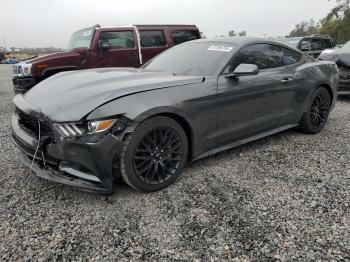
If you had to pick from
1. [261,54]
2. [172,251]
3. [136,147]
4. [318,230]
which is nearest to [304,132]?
[261,54]

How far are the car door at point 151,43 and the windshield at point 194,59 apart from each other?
3409mm

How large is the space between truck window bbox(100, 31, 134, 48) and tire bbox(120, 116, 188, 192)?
16.1 feet

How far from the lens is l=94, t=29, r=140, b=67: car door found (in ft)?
23.4

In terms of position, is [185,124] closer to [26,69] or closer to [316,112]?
[316,112]

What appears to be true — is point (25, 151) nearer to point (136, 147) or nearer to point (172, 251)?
point (136, 147)

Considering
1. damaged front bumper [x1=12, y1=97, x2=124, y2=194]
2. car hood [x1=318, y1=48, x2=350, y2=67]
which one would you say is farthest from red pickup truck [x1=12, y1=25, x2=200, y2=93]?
damaged front bumper [x1=12, y1=97, x2=124, y2=194]

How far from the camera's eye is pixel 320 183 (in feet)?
10.4

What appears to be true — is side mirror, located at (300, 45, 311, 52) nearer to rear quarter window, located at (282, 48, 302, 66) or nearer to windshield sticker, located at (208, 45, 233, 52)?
rear quarter window, located at (282, 48, 302, 66)

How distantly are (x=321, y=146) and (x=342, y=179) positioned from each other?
106cm

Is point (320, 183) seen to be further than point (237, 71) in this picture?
No

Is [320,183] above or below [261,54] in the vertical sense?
below

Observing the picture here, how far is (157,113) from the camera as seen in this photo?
9.36 ft

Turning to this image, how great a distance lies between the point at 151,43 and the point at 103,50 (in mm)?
1204

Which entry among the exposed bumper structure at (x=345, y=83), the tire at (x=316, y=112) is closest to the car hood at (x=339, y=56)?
the exposed bumper structure at (x=345, y=83)
